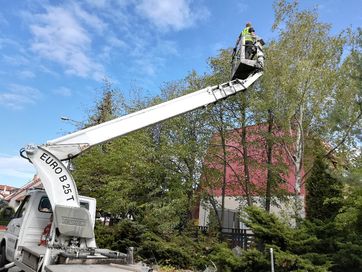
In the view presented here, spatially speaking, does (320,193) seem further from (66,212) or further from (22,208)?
(22,208)

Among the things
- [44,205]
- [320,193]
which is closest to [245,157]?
[320,193]

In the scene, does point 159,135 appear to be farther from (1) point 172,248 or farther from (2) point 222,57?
(1) point 172,248

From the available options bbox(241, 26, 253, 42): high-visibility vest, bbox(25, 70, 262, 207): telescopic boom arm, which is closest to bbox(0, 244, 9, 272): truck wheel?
bbox(25, 70, 262, 207): telescopic boom arm

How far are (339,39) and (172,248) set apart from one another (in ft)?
38.2

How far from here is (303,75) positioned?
51.5 ft

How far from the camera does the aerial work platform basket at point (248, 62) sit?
33.4 feet

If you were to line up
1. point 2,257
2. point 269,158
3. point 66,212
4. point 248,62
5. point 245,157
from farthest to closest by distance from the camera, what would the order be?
point 245,157, point 269,158, point 248,62, point 2,257, point 66,212

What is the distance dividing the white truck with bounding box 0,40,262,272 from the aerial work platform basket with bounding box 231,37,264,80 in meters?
0.06

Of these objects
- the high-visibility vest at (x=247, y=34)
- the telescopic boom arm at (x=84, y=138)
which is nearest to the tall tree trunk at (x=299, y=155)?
the high-visibility vest at (x=247, y=34)

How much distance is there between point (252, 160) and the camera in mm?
20234

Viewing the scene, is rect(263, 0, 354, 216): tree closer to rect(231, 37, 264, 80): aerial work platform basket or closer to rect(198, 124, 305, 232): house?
rect(198, 124, 305, 232): house

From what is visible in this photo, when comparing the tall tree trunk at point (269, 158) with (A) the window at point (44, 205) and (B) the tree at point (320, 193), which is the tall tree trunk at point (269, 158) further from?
(A) the window at point (44, 205)

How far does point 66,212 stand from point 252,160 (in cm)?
1440

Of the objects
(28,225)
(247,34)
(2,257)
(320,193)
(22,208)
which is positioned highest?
(247,34)
